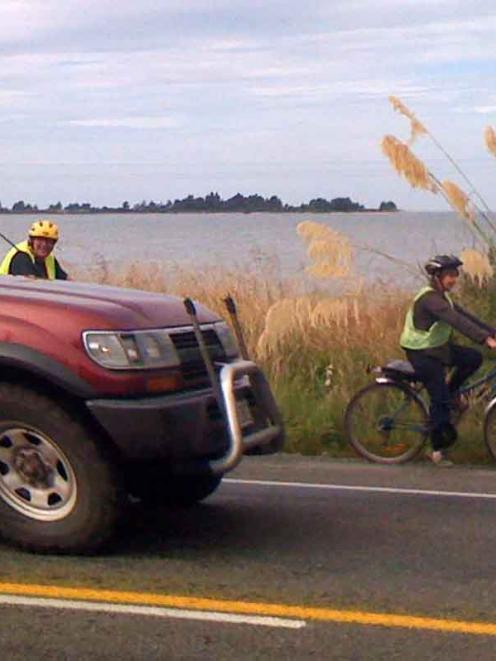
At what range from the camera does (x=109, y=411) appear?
7.52m

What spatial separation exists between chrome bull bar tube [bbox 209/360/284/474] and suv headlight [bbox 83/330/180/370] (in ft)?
0.96

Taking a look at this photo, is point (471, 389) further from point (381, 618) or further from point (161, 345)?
point (381, 618)

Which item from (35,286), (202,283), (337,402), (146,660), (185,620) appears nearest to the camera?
(146,660)

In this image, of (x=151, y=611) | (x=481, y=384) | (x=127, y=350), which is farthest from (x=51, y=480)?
(x=481, y=384)

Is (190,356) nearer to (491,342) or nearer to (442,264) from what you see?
(442,264)

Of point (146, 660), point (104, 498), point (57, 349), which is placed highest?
point (57, 349)

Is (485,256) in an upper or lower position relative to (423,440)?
upper

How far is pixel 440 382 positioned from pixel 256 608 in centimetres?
523

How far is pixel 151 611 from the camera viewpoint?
6.83 meters

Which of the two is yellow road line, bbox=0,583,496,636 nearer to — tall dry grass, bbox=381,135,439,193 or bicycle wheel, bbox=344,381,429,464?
bicycle wheel, bbox=344,381,429,464

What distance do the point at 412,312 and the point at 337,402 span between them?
1.67 meters

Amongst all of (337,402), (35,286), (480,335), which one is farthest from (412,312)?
(35,286)

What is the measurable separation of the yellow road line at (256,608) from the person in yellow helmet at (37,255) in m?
4.85

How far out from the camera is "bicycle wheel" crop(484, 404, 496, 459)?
38.6 ft
